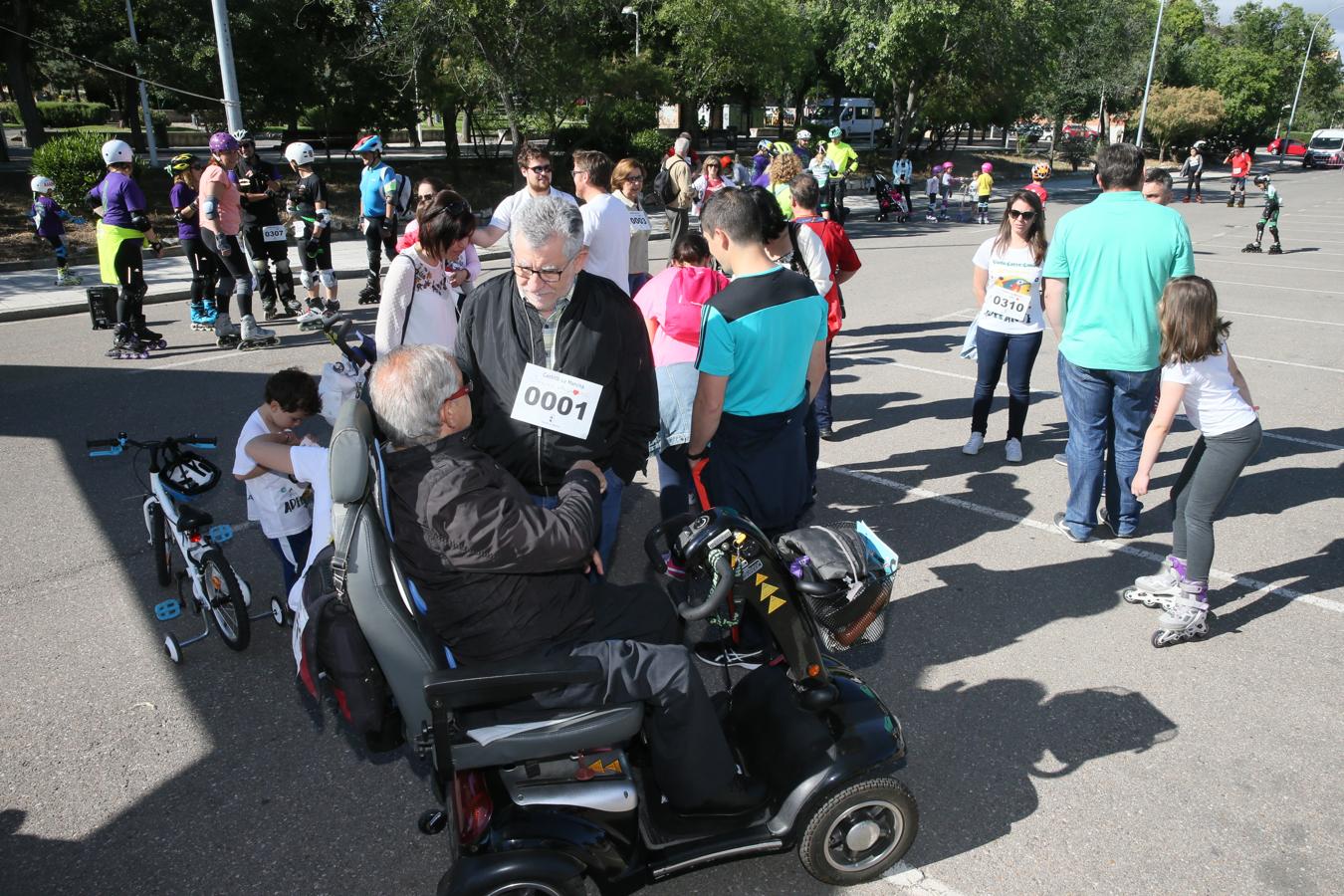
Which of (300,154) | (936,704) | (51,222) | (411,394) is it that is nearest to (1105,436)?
(936,704)

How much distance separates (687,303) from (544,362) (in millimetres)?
1230

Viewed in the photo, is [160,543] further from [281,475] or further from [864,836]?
[864,836]

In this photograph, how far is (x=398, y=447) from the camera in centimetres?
242

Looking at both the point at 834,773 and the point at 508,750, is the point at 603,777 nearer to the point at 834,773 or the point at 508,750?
the point at 508,750

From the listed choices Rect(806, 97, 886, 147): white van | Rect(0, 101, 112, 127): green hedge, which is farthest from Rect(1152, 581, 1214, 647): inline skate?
Rect(0, 101, 112, 127): green hedge

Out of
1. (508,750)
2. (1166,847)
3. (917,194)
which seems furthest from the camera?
(917,194)

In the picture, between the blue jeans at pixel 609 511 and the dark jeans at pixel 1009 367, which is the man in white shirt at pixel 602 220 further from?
the dark jeans at pixel 1009 367

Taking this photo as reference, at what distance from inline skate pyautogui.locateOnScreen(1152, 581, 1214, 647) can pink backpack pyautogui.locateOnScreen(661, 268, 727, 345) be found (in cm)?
241

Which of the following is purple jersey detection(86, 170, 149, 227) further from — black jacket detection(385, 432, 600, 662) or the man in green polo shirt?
the man in green polo shirt

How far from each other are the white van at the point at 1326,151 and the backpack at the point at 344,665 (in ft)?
213

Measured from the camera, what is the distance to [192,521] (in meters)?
4.04

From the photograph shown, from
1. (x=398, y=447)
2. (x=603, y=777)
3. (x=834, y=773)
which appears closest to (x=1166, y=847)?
(x=834, y=773)

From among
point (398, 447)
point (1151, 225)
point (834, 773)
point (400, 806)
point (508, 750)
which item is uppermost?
point (1151, 225)

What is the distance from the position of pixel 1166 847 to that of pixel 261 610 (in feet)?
12.6
